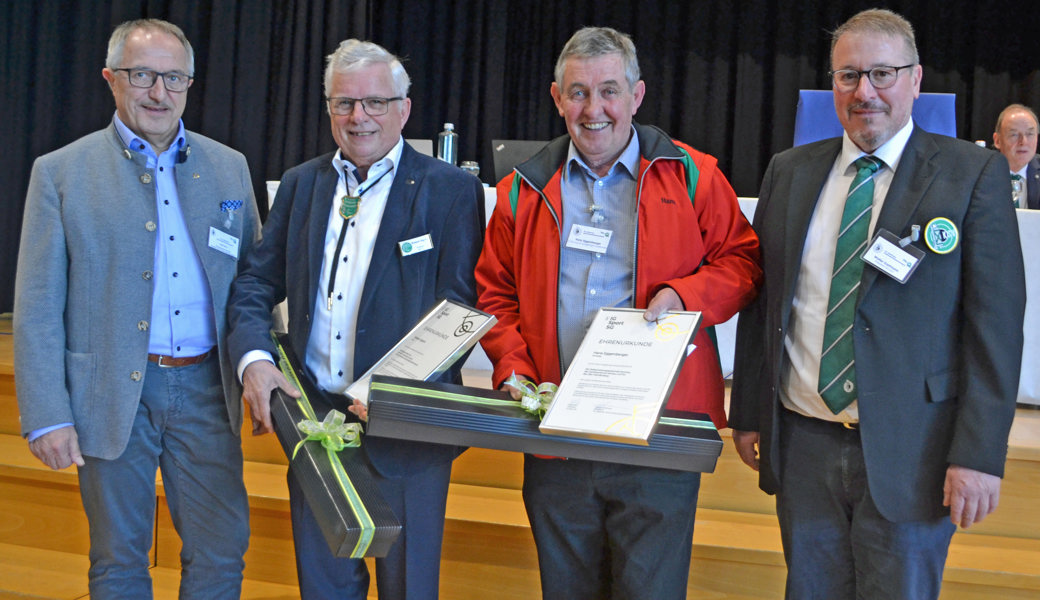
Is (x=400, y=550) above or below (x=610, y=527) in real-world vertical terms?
below

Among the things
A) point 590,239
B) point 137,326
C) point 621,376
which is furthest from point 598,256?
point 137,326

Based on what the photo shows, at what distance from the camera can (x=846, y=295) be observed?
1.68m

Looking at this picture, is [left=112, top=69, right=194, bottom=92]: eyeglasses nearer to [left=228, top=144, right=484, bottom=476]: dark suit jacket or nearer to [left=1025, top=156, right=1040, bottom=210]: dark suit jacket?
[left=228, top=144, right=484, bottom=476]: dark suit jacket

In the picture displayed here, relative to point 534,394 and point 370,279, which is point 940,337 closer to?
point 534,394

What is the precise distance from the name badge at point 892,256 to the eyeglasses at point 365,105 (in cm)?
108

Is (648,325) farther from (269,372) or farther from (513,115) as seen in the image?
(513,115)

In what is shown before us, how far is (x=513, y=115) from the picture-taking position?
651 cm

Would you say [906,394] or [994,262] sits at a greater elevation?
[994,262]

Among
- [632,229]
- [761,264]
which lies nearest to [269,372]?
[632,229]

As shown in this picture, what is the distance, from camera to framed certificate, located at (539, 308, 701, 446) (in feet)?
5.04

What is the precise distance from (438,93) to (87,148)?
4.47 meters

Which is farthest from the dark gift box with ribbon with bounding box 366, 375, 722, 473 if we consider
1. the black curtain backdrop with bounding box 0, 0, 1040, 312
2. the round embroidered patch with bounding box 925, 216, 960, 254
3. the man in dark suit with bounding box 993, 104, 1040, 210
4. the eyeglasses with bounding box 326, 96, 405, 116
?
the man in dark suit with bounding box 993, 104, 1040, 210

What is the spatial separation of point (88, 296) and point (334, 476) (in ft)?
2.74

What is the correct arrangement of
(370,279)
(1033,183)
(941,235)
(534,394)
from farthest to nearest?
(1033,183) → (370,279) → (534,394) → (941,235)
